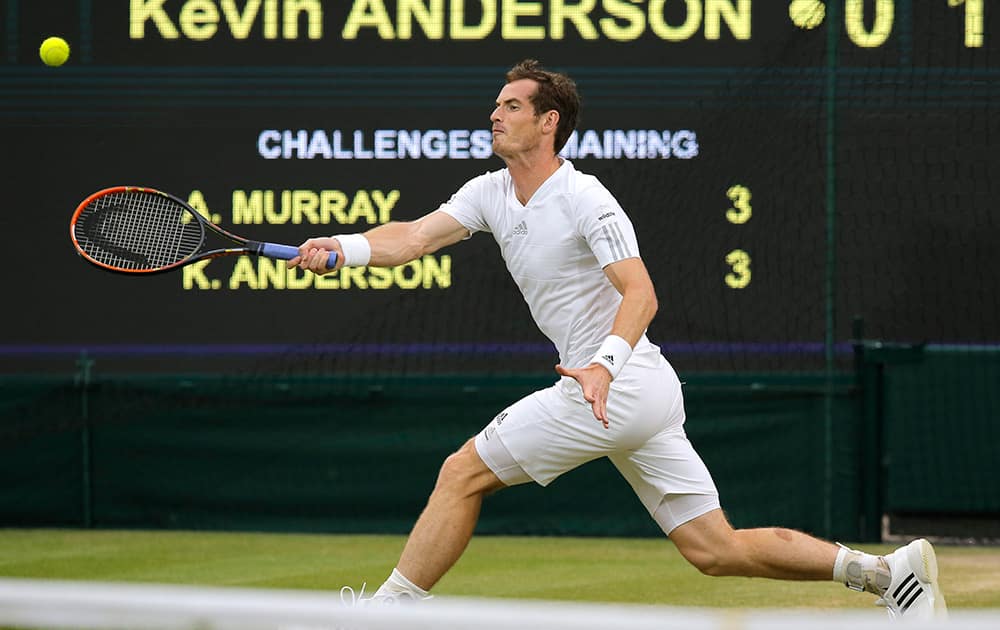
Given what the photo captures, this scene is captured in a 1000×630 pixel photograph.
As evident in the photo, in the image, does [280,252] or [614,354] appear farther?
[280,252]

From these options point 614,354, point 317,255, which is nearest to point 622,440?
point 614,354

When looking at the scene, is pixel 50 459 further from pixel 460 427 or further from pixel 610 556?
pixel 610 556

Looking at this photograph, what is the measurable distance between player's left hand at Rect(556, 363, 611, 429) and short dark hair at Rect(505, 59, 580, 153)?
0.80m

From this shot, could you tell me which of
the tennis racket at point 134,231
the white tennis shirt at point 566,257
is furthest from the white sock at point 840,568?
the tennis racket at point 134,231

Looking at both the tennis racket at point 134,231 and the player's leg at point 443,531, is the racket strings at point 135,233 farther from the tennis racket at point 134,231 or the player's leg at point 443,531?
the player's leg at point 443,531

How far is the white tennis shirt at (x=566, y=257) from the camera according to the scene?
4.23 meters

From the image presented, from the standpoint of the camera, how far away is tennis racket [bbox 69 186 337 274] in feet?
16.2

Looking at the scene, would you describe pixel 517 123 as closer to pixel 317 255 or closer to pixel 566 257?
pixel 566 257

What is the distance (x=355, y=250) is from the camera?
4.47m

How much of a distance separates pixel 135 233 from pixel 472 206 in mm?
1171

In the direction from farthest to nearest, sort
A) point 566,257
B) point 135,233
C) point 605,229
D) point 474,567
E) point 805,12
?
point 805,12 < point 474,567 < point 135,233 < point 566,257 < point 605,229

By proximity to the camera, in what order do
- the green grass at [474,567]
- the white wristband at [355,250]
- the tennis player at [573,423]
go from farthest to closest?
the green grass at [474,567], the white wristband at [355,250], the tennis player at [573,423]

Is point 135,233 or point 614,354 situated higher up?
point 135,233

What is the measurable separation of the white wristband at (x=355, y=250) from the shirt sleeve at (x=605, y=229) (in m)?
0.62
